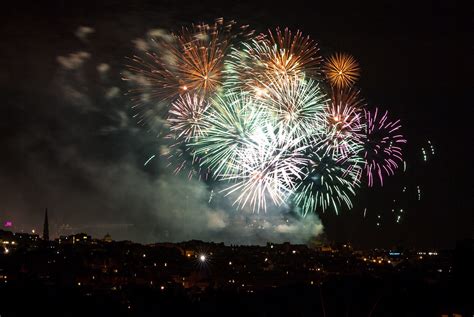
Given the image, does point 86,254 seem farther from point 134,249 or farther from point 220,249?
point 220,249

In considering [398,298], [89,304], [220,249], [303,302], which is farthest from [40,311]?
[220,249]

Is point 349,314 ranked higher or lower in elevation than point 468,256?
lower

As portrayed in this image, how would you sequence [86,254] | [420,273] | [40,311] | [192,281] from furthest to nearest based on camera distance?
[86,254] < [192,281] < [420,273] < [40,311]

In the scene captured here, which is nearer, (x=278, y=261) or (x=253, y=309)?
(x=253, y=309)

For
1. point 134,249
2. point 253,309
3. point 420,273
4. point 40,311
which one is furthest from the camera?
point 134,249

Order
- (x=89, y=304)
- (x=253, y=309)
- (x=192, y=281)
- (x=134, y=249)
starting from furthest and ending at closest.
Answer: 1. (x=134, y=249)
2. (x=192, y=281)
3. (x=253, y=309)
4. (x=89, y=304)

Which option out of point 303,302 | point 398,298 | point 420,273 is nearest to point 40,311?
point 303,302

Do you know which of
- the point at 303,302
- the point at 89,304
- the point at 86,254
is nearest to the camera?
the point at 89,304

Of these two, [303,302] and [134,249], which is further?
[134,249]

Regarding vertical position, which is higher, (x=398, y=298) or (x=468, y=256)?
(x=468, y=256)

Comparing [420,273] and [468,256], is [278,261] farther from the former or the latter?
[468,256]
